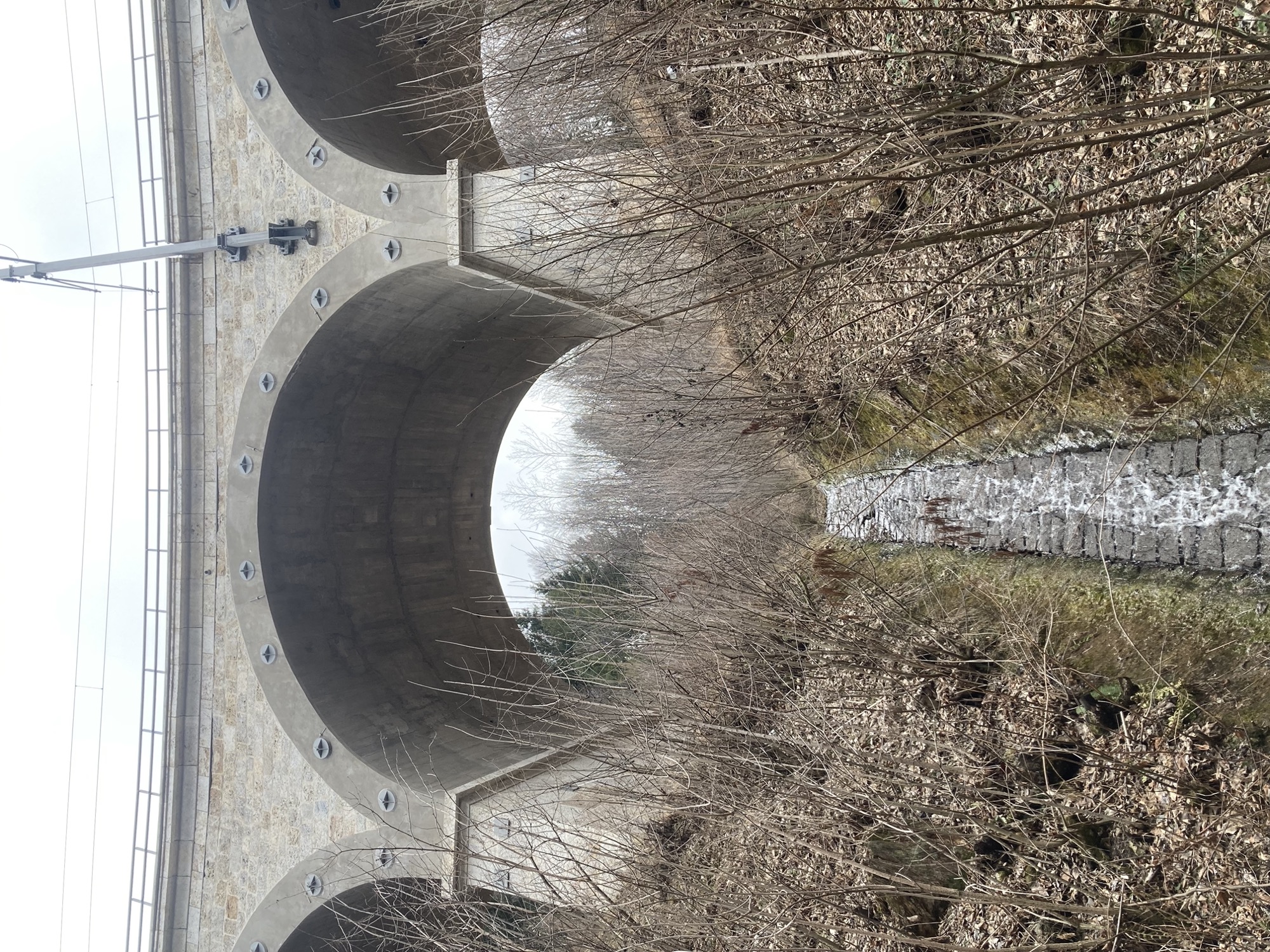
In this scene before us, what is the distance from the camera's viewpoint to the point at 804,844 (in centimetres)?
542

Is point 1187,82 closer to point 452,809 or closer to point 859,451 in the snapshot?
point 859,451

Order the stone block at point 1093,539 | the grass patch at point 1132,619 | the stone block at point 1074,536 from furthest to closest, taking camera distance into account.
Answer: the stone block at point 1074,536, the stone block at point 1093,539, the grass patch at point 1132,619

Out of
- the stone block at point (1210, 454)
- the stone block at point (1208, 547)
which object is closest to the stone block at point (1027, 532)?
the stone block at point (1208, 547)

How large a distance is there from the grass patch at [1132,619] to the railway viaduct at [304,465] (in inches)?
164

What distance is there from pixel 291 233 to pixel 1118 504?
8.47m

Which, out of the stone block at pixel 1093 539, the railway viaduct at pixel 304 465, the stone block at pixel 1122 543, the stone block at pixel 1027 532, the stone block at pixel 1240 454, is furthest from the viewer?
the railway viaduct at pixel 304 465

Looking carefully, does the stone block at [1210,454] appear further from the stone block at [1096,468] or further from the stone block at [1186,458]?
the stone block at [1096,468]

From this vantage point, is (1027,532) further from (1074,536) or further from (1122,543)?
(1122,543)

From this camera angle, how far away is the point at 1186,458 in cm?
584

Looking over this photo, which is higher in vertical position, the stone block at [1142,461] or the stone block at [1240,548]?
the stone block at [1142,461]

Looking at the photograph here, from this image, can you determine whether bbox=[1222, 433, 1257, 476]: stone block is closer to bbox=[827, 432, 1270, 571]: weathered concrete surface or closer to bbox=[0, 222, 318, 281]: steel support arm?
bbox=[827, 432, 1270, 571]: weathered concrete surface

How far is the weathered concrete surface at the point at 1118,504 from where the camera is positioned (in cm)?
554

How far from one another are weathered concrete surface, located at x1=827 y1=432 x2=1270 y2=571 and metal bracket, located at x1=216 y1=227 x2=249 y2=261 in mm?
7673

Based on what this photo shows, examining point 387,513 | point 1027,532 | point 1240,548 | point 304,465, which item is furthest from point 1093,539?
point 387,513
